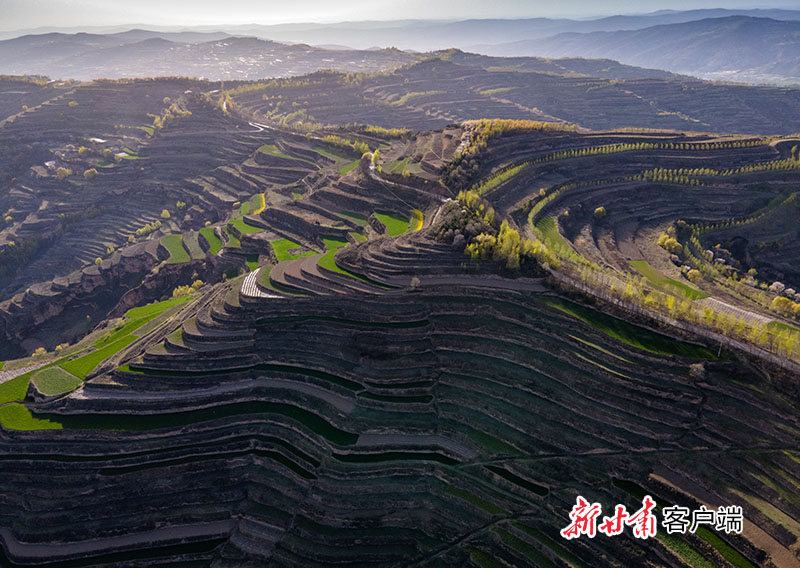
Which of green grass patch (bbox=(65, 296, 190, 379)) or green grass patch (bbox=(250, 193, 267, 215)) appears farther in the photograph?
green grass patch (bbox=(250, 193, 267, 215))

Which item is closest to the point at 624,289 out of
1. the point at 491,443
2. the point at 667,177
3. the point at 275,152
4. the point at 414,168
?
the point at 491,443

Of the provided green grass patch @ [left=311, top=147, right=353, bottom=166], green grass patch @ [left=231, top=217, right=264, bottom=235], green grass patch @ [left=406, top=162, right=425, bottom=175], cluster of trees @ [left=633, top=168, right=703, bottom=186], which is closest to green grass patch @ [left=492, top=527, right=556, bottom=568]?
green grass patch @ [left=406, top=162, right=425, bottom=175]

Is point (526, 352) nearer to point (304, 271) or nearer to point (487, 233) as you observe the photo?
point (487, 233)

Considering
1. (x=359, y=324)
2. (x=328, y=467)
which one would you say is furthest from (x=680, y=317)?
(x=328, y=467)

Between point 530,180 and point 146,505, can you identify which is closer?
point 146,505

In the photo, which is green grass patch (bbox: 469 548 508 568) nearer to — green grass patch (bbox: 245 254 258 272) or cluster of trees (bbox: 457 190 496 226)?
cluster of trees (bbox: 457 190 496 226)

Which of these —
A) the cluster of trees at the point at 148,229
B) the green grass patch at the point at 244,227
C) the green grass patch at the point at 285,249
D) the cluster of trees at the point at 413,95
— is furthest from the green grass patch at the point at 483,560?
the cluster of trees at the point at 413,95
